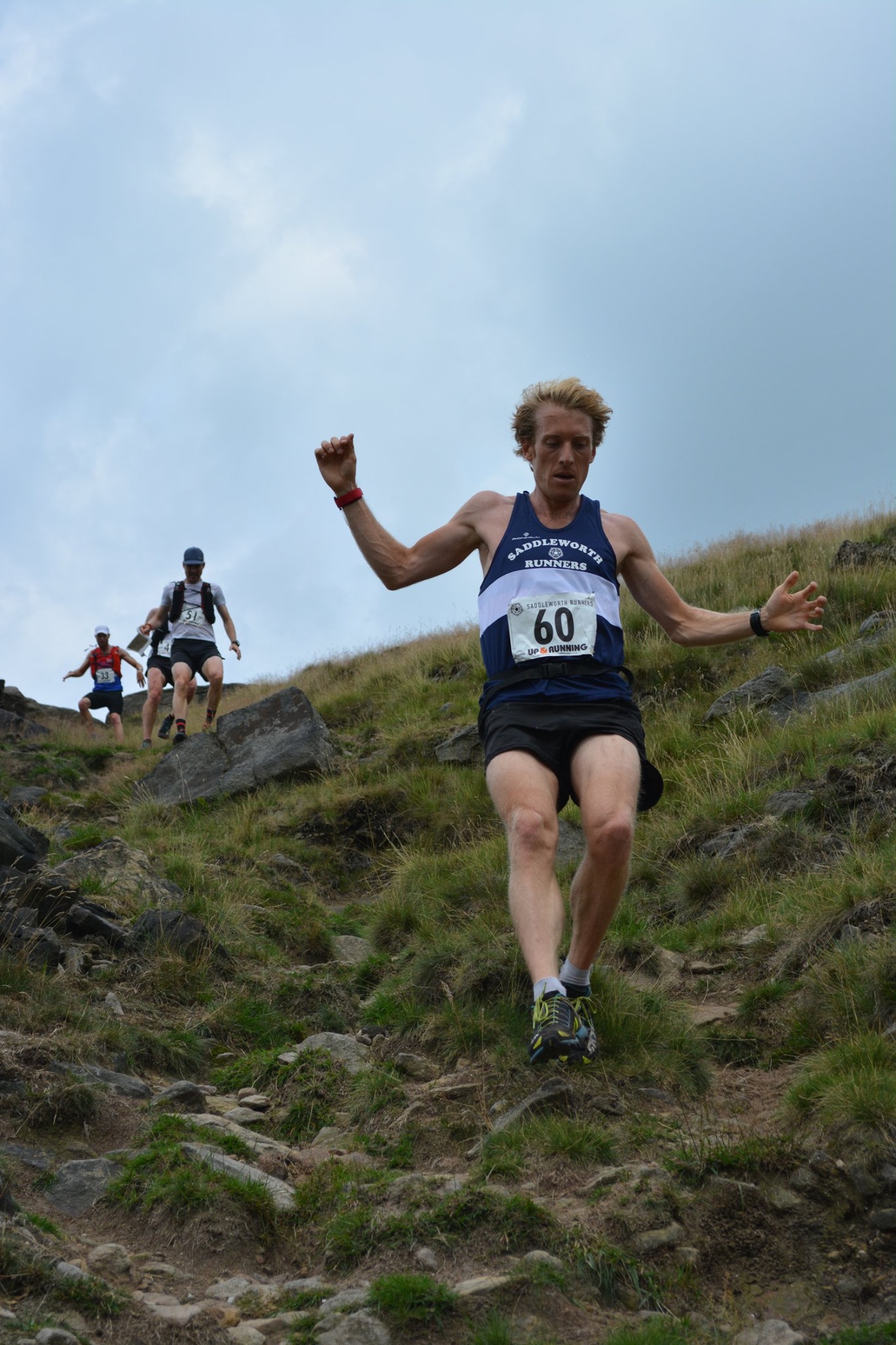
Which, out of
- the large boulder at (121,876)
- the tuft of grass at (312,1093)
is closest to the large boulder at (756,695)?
the large boulder at (121,876)

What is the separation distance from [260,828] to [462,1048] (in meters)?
5.44

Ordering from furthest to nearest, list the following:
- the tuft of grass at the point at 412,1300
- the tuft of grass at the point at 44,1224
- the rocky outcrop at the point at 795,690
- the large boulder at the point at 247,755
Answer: the large boulder at the point at 247,755 → the rocky outcrop at the point at 795,690 → the tuft of grass at the point at 44,1224 → the tuft of grass at the point at 412,1300

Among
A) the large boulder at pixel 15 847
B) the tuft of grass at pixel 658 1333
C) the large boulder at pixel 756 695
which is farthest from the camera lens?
the large boulder at pixel 756 695

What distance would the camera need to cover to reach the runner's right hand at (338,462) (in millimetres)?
4602

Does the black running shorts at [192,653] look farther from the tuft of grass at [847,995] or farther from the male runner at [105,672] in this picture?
the tuft of grass at [847,995]

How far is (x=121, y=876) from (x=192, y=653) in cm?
621

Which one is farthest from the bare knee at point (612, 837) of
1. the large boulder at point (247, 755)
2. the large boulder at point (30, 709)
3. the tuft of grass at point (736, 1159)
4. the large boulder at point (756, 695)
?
the large boulder at point (30, 709)

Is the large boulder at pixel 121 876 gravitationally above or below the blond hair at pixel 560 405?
below

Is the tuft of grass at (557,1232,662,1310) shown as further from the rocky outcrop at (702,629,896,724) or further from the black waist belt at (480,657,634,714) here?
the rocky outcrop at (702,629,896,724)

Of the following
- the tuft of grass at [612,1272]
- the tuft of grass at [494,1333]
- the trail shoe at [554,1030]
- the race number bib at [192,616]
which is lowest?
the tuft of grass at [494,1333]

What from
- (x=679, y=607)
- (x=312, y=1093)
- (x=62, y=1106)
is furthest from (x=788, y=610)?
(x=62, y=1106)

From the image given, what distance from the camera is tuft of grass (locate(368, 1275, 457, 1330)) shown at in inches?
106

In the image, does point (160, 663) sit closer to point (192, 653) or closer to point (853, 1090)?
point (192, 653)

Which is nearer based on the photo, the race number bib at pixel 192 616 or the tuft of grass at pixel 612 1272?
the tuft of grass at pixel 612 1272
